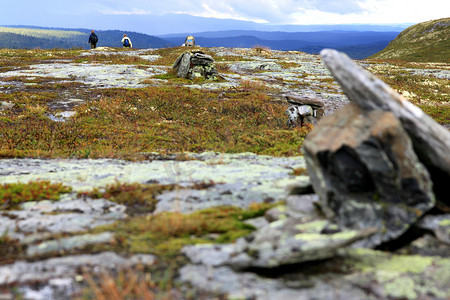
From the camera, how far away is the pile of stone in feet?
14.0

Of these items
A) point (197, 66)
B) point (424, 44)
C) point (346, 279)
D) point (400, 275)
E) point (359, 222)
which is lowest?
point (346, 279)

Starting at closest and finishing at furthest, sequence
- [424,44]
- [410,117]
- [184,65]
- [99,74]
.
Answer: [410,117] < [184,65] < [99,74] < [424,44]

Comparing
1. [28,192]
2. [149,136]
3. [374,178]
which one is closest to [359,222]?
[374,178]

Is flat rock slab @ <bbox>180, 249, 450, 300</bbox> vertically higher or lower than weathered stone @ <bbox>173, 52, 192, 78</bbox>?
lower

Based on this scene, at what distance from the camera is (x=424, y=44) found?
133 meters

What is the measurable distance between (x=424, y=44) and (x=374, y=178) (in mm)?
162362

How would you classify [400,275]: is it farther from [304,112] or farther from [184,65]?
[184,65]

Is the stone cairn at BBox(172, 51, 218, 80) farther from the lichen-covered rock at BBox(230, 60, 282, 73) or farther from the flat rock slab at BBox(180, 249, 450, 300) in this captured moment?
the flat rock slab at BBox(180, 249, 450, 300)

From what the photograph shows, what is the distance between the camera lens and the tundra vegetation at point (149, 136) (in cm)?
533

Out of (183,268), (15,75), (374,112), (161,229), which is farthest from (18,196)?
(15,75)

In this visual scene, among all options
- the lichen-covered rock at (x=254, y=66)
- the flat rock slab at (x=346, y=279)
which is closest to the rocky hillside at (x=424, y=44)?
the lichen-covered rock at (x=254, y=66)

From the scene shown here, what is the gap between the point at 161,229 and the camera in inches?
234

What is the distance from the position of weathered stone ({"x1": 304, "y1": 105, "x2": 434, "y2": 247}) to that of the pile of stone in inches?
0.7

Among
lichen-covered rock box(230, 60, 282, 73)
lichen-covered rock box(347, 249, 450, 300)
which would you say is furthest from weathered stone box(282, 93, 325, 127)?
lichen-covered rock box(230, 60, 282, 73)
